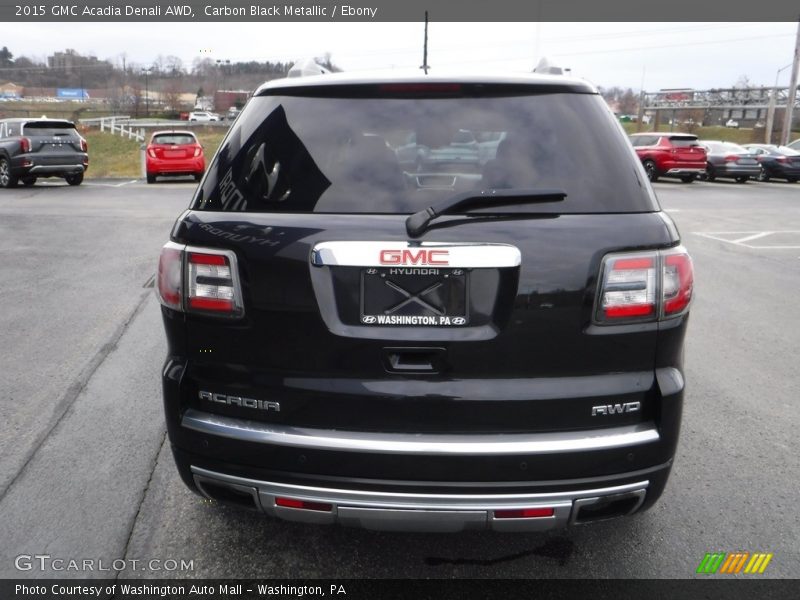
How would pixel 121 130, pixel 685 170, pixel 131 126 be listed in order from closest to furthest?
pixel 685 170
pixel 121 130
pixel 131 126

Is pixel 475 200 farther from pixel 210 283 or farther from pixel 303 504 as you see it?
pixel 303 504

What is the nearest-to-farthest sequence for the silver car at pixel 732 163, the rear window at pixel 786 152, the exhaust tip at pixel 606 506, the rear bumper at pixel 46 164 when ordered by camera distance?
the exhaust tip at pixel 606 506
the rear bumper at pixel 46 164
the silver car at pixel 732 163
the rear window at pixel 786 152

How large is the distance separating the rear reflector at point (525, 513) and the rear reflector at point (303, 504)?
1.80ft

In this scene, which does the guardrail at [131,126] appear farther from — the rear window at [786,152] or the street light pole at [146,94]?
the rear window at [786,152]

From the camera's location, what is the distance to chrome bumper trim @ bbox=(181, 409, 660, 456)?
227cm

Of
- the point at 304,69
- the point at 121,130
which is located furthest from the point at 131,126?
the point at 304,69

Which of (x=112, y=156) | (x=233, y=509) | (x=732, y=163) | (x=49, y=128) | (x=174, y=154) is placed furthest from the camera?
(x=112, y=156)

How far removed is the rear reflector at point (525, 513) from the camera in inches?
90.7

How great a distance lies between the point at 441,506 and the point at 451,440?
0.70ft

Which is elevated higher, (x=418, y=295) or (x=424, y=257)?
(x=424, y=257)

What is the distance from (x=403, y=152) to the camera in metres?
2.70

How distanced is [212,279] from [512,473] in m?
1.17

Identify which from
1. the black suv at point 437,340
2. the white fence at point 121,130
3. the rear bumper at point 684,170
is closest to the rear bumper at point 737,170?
the rear bumper at point 684,170

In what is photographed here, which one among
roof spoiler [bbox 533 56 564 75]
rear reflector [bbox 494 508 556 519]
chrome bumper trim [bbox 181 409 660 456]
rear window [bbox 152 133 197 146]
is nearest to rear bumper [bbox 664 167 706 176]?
rear window [bbox 152 133 197 146]
